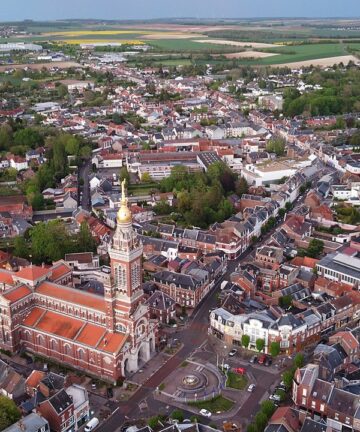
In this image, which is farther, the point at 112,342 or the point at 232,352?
the point at 232,352

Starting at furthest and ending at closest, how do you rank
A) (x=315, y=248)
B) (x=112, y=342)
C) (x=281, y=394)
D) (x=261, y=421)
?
(x=315, y=248), (x=112, y=342), (x=281, y=394), (x=261, y=421)

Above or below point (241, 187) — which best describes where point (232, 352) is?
below

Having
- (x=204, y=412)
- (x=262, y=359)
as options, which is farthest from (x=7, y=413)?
(x=262, y=359)

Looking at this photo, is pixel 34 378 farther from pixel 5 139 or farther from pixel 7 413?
pixel 5 139

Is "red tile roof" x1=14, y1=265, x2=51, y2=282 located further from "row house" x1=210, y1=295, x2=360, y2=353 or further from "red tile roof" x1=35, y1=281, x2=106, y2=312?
"row house" x1=210, y1=295, x2=360, y2=353

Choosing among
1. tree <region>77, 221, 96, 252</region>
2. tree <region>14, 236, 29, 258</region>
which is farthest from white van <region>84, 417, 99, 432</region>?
tree <region>14, 236, 29, 258</region>

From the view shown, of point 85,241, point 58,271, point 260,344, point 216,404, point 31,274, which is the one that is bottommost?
point 216,404
